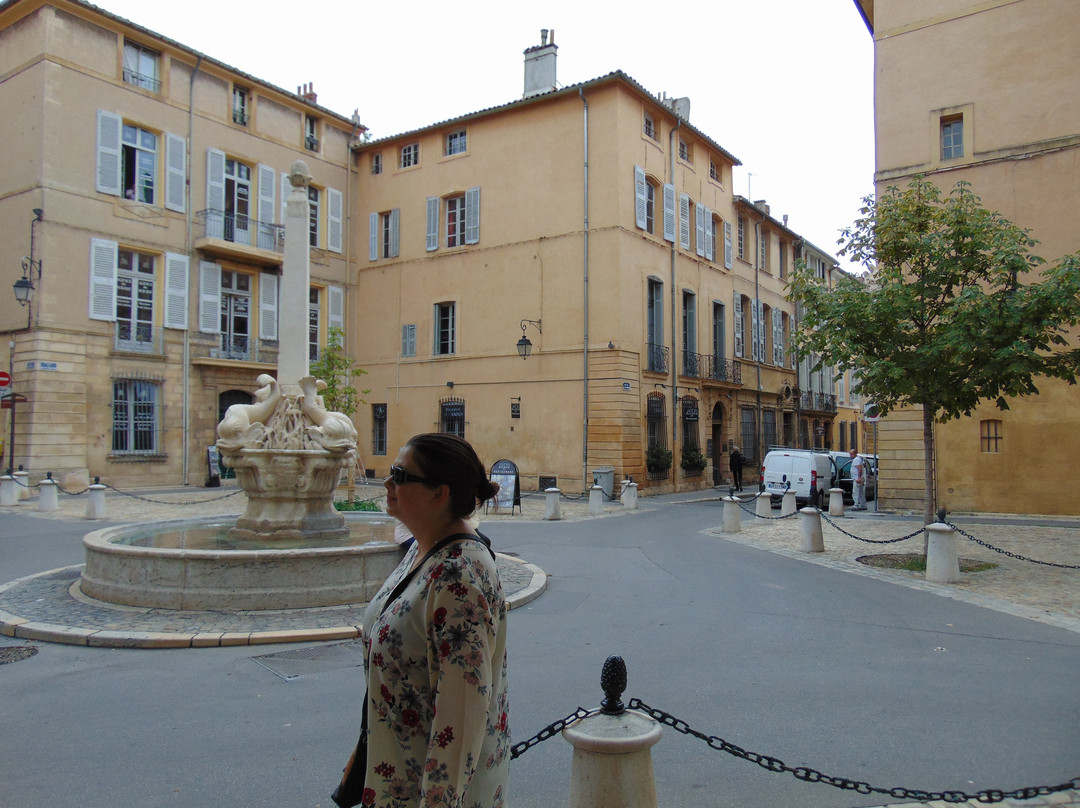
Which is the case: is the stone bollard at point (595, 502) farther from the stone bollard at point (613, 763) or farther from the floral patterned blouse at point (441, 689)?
the floral patterned blouse at point (441, 689)

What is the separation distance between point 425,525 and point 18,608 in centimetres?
716

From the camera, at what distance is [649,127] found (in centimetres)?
2514

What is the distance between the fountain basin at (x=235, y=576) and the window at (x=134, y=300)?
17054 mm

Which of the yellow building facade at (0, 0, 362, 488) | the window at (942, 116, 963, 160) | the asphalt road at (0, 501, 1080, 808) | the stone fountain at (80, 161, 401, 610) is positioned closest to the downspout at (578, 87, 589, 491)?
the window at (942, 116, 963, 160)

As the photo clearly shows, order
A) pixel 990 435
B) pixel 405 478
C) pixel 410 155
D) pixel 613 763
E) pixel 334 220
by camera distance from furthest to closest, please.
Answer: pixel 334 220 < pixel 410 155 < pixel 990 435 < pixel 613 763 < pixel 405 478

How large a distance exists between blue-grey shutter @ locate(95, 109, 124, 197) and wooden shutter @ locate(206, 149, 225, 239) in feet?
8.85

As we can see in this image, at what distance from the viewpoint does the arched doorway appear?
1130 inches

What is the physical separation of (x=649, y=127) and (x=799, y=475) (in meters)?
12.4

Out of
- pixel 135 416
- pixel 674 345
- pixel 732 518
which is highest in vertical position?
pixel 674 345

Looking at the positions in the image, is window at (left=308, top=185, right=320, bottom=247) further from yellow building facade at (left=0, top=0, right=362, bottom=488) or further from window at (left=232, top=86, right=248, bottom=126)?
window at (left=232, top=86, right=248, bottom=126)

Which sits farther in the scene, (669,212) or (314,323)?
(314,323)

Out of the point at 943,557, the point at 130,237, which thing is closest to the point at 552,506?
the point at 943,557

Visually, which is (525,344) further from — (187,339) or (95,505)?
(95,505)

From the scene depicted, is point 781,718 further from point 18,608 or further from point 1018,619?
point 18,608
